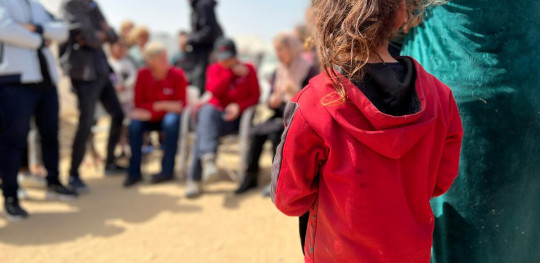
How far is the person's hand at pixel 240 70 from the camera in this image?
465 centimetres

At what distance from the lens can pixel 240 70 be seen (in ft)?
15.3

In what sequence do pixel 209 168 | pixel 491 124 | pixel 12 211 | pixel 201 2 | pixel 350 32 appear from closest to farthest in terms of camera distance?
pixel 350 32 < pixel 491 124 < pixel 12 211 < pixel 209 168 < pixel 201 2

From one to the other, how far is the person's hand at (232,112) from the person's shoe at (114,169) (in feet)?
5.18

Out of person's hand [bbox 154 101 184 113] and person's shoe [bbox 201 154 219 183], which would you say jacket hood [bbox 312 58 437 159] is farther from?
person's hand [bbox 154 101 184 113]

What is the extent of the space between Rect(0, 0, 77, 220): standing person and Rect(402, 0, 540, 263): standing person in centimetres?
313

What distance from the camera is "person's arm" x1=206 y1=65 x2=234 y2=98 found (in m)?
4.65

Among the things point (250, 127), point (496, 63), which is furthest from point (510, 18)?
point (250, 127)

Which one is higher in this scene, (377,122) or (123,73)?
(377,122)

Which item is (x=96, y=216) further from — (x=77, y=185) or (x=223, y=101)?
(x=223, y=101)

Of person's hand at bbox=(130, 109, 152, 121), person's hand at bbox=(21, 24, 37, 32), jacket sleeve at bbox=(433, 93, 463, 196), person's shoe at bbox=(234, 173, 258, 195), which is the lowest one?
person's shoe at bbox=(234, 173, 258, 195)

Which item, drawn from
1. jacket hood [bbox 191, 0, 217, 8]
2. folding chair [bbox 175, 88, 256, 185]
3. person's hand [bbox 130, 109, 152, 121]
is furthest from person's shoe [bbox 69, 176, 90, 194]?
jacket hood [bbox 191, 0, 217, 8]

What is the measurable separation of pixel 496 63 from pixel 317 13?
77 cm

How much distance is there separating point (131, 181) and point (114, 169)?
0.55 metres

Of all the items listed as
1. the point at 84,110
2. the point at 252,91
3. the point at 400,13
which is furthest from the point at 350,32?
the point at 84,110
